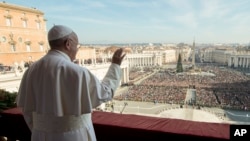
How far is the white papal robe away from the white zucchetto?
39 mm

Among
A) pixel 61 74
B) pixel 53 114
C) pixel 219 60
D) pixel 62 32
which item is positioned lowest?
pixel 219 60

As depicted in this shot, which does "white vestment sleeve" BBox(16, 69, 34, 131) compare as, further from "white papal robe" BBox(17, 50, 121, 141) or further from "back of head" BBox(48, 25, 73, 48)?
"back of head" BBox(48, 25, 73, 48)

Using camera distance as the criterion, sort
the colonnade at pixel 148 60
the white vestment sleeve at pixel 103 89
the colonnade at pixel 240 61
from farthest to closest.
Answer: the colonnade at pixel 240 61
the colonnade at pixel 148 60
the white vestment sleeve at pixel 103 89

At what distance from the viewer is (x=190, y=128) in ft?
2.63

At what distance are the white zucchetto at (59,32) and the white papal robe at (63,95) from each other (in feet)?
0.13

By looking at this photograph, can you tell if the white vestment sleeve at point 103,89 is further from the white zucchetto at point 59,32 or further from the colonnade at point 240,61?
the colonnade at point 240,61

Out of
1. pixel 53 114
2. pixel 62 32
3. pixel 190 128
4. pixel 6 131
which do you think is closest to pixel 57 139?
pixel 53 114

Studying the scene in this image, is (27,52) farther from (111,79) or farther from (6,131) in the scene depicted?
(111,79)

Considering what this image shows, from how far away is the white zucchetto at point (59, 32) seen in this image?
0.61 metres

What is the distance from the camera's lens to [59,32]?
0.61 meters

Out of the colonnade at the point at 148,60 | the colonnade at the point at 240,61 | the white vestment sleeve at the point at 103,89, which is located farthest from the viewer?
the colonnade at the point at 240,61

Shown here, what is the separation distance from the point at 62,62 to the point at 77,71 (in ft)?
0.16

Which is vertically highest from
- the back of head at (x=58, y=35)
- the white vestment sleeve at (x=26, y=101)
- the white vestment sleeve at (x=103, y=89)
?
the back of head at (x=58, y=35)

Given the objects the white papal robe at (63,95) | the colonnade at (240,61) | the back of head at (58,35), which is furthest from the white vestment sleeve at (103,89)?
the colonnade at (240,61)
